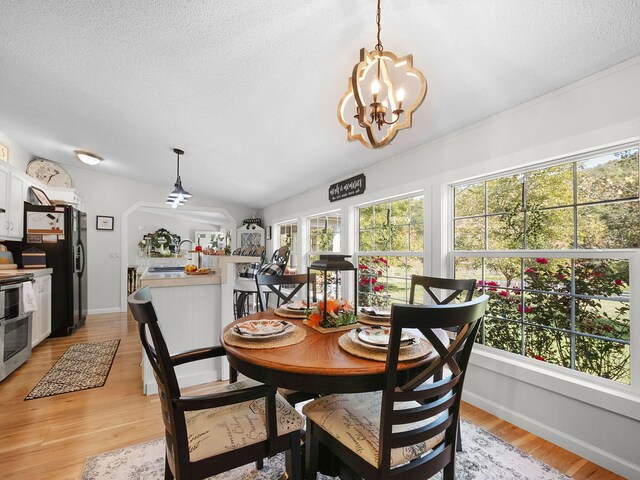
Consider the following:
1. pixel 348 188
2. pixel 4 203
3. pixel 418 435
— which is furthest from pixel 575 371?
pixel 4 203

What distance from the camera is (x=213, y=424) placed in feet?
3.96

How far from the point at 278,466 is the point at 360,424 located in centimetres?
83

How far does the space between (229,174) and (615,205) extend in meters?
4.46

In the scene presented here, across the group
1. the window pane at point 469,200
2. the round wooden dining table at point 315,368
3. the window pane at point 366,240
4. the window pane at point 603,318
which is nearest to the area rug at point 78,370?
the round wooden dining table at point 315,368

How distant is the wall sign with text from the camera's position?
360 cm

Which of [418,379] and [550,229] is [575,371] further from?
[418,379]

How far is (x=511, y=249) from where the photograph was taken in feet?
7.35

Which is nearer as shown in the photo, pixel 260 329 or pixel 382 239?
pixel 260 329

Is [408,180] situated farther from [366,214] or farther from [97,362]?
[97,362]

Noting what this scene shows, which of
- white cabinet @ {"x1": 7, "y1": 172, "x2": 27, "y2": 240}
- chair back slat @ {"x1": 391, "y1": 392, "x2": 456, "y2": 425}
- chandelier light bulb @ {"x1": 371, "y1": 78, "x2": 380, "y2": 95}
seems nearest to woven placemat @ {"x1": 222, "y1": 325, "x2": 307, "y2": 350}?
chair back slat @ {"x1": 391, "y1": 392, "x2": 456, "y2": 425}

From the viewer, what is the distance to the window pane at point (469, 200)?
246cm

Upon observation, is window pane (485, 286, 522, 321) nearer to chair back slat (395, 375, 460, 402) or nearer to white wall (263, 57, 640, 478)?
white wall (263, 57, 640, 478)

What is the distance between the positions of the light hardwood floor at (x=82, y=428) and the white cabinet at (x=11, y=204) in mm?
1735

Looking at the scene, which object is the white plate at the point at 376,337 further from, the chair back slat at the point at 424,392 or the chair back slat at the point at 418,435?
the chair back slat at the point at 418,435
